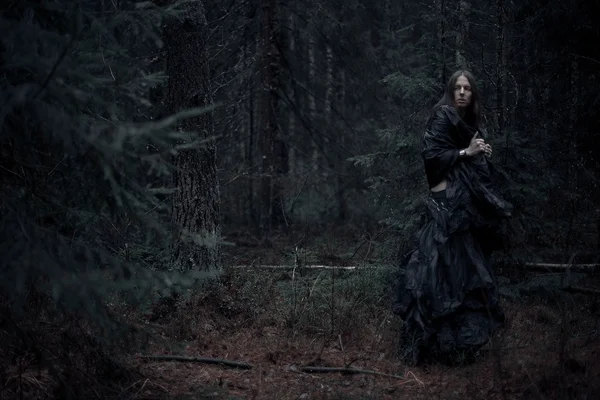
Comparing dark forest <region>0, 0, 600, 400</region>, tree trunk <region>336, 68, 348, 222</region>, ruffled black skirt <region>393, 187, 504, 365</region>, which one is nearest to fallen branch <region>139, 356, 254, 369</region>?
dark forest <region>0, 0, 600, 400</region>

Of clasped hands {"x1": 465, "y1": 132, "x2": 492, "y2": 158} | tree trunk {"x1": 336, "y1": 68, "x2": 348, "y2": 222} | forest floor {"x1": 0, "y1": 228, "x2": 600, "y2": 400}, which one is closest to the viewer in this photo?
forest floor {"x1": 0, "y1": 228, "x2": 600, "y2": 400}

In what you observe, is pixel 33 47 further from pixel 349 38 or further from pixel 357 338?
pixel 349 38

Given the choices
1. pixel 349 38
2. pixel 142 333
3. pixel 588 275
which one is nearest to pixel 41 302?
pixel 142 333

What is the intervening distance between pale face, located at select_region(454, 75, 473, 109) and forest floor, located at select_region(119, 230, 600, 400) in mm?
2408

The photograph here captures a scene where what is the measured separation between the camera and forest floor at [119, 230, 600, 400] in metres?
4.82

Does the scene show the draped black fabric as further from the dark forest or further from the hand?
the dark forest

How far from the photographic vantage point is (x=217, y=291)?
7.36 metres

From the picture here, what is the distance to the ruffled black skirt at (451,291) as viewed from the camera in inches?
226

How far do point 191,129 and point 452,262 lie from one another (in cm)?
370

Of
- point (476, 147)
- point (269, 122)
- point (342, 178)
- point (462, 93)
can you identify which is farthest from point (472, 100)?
point (342, 178)

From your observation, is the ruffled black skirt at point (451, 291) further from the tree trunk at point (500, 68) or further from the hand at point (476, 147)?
the tree trunk at point (500, 68)

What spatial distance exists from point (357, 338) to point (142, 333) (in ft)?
9.68

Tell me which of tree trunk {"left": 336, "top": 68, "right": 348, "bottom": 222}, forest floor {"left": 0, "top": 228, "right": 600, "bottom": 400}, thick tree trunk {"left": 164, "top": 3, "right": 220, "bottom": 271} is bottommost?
tree trunk {"left": 336, "top": 68, "right": 348, "bottom": 222}

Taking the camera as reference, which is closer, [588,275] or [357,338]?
[357,338]
